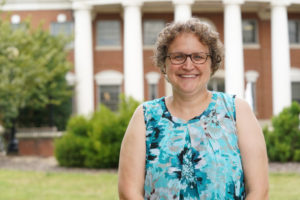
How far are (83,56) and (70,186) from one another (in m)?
15.9

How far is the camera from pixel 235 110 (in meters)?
2.76

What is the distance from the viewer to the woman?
2.66 metres

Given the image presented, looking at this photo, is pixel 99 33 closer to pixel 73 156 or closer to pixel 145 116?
pixel 73 156

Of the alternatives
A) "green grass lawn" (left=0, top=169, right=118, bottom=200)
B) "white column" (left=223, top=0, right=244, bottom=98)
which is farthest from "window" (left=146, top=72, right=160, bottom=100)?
"green grass lawn" (left=0, top=169, right=118, bottom=200)

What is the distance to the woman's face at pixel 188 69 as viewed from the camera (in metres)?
2.80

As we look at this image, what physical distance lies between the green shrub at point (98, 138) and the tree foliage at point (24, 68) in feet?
10.1

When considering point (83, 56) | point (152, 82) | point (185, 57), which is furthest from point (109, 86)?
point (185, 57)

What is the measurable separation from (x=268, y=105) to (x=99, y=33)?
1091cm

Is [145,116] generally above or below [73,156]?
above

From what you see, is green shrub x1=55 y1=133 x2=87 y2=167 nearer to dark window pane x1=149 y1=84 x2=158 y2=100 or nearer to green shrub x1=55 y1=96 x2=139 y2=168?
green shrub x1=55 y1=96 x2=139 y2=168

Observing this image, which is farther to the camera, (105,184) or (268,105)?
(268,105)

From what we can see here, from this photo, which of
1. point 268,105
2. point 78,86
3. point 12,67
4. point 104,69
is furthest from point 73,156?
point 268,105

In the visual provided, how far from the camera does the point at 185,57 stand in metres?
2.82

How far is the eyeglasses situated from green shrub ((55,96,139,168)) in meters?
10.8
